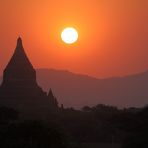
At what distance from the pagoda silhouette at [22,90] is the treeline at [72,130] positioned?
2115 mm

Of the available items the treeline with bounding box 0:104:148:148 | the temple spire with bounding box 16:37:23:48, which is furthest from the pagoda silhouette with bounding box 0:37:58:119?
the treeline with bounding box 0:104:148:148

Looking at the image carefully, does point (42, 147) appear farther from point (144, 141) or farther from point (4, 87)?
point (4, 87)

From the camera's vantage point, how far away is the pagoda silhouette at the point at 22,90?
284 feet

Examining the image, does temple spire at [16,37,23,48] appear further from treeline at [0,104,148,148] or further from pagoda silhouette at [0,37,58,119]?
treeline at [0,104,148,148]

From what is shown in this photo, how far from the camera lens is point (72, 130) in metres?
71.2

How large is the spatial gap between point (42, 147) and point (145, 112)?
31545mm

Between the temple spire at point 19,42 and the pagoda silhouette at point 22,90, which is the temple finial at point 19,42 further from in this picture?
the pagoda silhouette at point 22,90

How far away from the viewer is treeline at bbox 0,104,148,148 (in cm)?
4681

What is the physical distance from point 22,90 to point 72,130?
1814cm

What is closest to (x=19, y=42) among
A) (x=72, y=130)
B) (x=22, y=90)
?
(x=22, y=90)

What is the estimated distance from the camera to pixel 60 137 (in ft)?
155

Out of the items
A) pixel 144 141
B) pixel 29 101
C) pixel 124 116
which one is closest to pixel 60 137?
pixel 144 141

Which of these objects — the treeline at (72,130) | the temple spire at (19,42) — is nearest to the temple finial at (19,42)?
the temple spire at (19,42)

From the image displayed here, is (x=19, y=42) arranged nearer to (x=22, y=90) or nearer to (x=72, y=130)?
(x=22, y=90)
